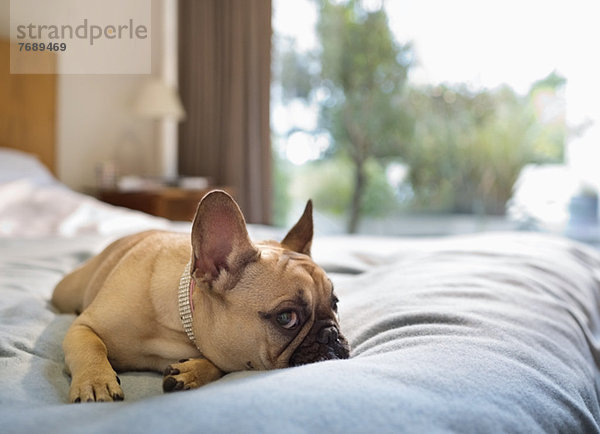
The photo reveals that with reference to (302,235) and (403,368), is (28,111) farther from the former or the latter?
(403,368)

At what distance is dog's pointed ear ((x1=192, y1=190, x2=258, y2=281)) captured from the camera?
1.18m

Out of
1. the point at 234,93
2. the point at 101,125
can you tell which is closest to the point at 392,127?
the point at 234,93

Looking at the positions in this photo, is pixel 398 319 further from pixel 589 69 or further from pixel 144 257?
pixel 589 69

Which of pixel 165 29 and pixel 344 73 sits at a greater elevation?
pixel 165 29

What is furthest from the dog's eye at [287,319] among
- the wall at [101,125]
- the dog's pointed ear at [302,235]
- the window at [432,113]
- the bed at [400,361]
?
the window at [432,113]

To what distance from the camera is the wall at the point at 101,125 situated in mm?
4953

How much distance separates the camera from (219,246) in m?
1.21

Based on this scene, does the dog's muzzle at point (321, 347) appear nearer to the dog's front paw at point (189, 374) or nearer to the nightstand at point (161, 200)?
the dog's front paw at point (189, 374)

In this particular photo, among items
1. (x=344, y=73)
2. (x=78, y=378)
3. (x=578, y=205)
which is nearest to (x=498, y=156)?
(x=578, y=205)

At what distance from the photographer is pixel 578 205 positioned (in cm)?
512

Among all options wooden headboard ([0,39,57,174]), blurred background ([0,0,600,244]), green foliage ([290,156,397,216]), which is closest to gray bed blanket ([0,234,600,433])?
wooden headboard ([0,39,57,174])

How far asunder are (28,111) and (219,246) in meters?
3.90

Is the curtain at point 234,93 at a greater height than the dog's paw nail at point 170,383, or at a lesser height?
greater

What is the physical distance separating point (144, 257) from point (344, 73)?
4.50m
